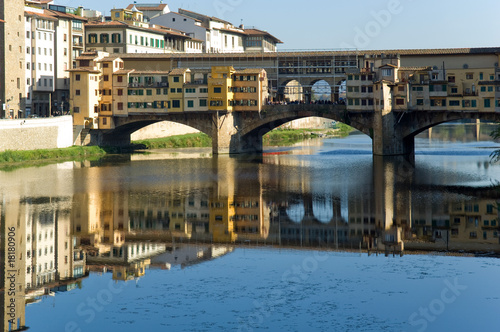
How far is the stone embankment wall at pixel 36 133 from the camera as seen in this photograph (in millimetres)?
61844

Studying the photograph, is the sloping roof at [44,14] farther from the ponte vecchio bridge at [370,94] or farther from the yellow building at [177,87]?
the yellow building at [177,87]

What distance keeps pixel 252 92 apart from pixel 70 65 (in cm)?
2143

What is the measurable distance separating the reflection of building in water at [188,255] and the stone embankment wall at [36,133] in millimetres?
33029

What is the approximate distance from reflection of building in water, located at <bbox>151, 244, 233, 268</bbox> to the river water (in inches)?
3.2

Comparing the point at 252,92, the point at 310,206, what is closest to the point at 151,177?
the point at 310,206

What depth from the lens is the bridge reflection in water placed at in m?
31.1

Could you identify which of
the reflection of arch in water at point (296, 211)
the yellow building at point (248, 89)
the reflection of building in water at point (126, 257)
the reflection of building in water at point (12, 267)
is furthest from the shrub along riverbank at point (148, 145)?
the reflection of building in water at point (126, 257)

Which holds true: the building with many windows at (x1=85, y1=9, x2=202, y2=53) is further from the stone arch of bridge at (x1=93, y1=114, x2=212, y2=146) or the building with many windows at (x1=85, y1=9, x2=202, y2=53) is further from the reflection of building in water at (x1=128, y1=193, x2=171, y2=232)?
the reflection of building in water at (x1=128, y1=193, x2=171, y2=232)

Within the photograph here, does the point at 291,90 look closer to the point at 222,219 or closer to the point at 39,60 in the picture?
the point at 39,60

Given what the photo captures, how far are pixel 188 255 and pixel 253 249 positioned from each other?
2.75m

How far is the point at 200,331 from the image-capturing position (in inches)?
894

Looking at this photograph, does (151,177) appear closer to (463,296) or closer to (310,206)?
(310,206)

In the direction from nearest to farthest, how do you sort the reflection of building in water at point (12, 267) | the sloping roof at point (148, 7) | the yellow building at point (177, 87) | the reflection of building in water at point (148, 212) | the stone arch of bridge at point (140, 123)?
the reflection of building in water at point (12, 267), the reflection of building in water at point (148, 212), the yellow building at point (177, 87), the stone arch of bridge at point (140, 123), the sloping roof at point (148, 7)

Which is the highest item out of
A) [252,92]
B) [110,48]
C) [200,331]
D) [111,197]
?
[110,48]
